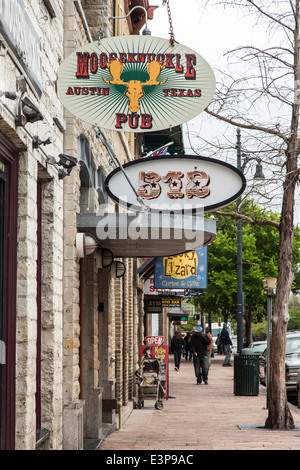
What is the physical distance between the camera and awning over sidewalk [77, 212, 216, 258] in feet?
30.7

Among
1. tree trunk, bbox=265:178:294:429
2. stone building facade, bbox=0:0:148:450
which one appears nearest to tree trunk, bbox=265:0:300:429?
tree trunk, bbox=265:178:294:429

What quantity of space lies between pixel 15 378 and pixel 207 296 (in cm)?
3290

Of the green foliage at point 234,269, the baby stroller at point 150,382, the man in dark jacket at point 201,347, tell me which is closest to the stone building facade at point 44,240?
the baby stroller at point 150,382

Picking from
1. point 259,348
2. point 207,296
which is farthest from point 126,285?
point 207,296

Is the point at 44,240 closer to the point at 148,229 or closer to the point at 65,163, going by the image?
the point at 65,163

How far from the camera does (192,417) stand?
1415 cm

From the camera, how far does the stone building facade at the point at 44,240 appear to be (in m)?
6.23

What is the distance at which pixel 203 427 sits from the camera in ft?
40.5

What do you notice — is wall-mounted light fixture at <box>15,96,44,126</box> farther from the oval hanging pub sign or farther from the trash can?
the trash can

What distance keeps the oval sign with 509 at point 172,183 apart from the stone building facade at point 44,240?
66cm

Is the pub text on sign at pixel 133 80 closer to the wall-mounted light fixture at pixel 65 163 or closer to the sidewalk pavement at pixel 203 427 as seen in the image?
the wall-mounted light fixture at pixel 65 163

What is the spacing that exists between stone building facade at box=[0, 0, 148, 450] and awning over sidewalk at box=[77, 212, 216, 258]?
14.5 inches

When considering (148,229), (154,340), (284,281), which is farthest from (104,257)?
(154,340)

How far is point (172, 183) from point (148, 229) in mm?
902
